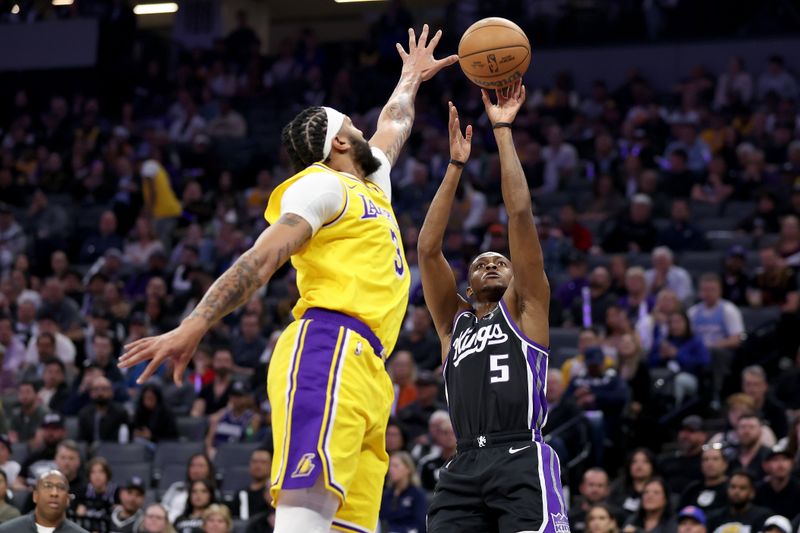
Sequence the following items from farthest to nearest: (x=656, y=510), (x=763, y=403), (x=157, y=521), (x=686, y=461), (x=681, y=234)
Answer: (x=681, y=234)
(x=763, y=403)
(x=686, y=461)
(x=157, y=521)
(x=656, y=510)

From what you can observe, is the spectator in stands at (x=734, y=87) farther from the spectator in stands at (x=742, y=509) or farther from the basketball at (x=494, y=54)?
the basketball at (x=494, y=54)

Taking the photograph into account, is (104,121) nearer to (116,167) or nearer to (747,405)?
(116,167)

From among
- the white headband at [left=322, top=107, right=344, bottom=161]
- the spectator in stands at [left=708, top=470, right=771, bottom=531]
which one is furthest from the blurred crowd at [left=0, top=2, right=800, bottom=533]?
the white headband at [left=322, top=107, right=344, bottom=161]

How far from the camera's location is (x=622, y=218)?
53.7ft

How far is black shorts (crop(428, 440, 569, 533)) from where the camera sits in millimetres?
5934

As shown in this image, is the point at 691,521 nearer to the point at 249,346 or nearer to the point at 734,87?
the point at 249,346

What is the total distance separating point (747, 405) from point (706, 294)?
7.26 ft

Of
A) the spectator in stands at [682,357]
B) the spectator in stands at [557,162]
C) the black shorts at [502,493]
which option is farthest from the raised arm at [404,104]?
the spectator in stands at [557,162]

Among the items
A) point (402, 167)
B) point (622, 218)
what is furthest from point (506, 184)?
point (402, 167)

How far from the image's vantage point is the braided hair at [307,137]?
18.4 ft

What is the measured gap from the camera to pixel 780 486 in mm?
10836

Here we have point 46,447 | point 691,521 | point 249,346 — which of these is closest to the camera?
point 691,521

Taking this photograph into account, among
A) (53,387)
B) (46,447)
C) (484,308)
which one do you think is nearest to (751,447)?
(484,308)

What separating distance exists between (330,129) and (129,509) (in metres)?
7.60
